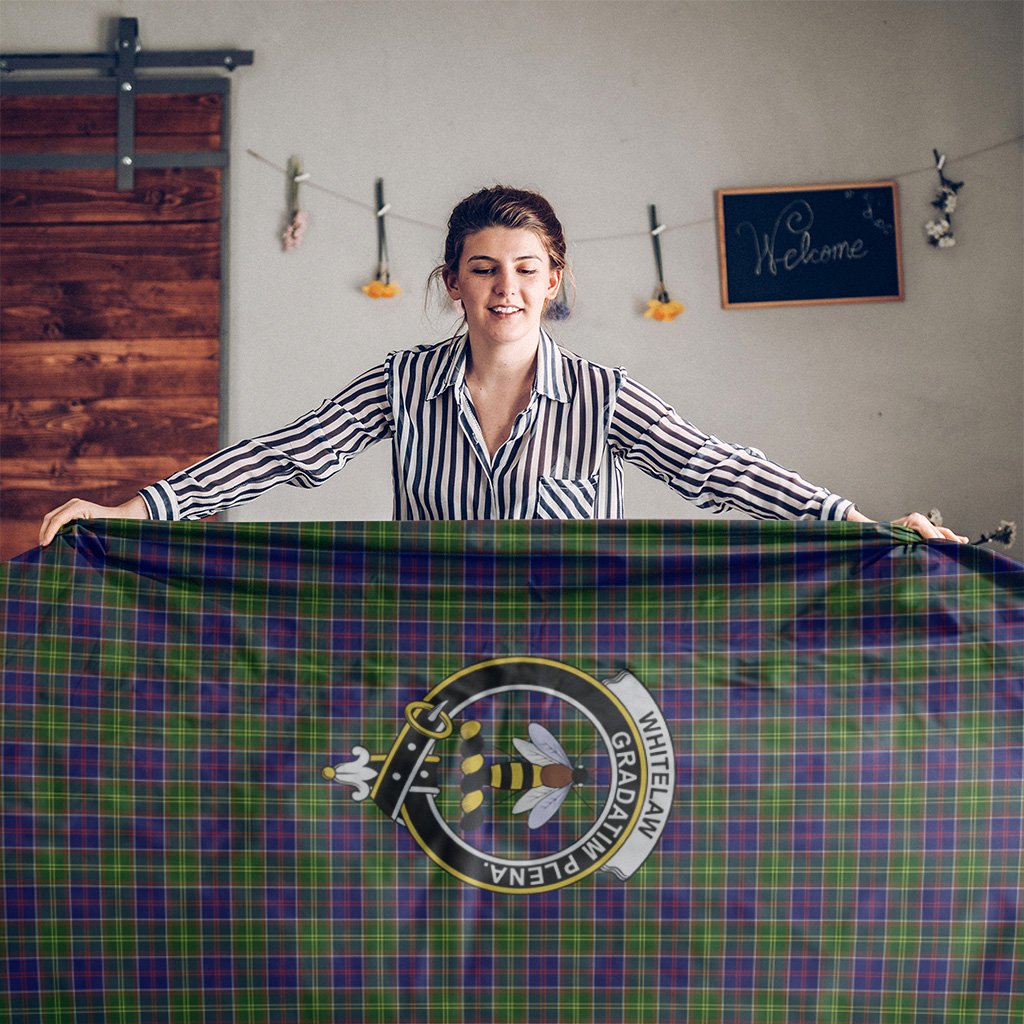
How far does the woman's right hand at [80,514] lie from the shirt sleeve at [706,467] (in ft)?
2.45

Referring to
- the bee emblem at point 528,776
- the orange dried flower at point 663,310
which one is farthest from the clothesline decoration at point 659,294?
the bee emblem at point 528,776

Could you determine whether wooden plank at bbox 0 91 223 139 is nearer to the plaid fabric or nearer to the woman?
the woman

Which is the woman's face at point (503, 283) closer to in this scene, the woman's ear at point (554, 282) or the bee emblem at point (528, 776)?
the woman's ear at point (554, 282)

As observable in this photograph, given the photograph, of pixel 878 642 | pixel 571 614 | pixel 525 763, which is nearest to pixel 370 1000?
pixel 525 763

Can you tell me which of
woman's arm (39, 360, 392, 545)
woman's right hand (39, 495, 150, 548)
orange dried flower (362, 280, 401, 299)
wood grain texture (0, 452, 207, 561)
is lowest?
woman's right hand (39, 495, 150, 548)

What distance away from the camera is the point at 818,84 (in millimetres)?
3115

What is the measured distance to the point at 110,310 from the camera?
3.17 meters

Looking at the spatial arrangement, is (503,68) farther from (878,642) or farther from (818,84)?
(878,642)

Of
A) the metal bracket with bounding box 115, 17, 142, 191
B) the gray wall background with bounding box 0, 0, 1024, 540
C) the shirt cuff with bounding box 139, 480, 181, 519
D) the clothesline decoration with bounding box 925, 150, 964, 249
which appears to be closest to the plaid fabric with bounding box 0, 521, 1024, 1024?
the shirt cuff with bounding box 139, 480, 181, 519

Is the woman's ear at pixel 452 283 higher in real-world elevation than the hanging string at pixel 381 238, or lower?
lower

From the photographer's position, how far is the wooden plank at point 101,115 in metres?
3.18

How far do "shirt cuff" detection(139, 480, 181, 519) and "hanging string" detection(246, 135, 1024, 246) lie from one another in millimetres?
1614

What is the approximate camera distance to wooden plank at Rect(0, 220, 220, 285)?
3.17 meters

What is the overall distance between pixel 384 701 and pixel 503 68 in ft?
7.34
